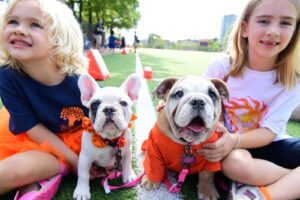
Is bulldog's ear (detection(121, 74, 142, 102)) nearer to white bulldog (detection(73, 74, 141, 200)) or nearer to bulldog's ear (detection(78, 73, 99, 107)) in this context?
white bulldog (detection(73, 74, 141, 200))

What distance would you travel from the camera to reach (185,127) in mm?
1850

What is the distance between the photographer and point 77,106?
2.35 metres

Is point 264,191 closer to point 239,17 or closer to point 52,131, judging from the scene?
point 239,17

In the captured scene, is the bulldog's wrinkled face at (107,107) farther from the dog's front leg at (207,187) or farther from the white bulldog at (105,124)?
the dog's front leg at (207,187)

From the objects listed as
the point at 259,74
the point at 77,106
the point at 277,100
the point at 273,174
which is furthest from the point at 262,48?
the point at 77,106

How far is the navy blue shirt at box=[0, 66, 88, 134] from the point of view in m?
2.17

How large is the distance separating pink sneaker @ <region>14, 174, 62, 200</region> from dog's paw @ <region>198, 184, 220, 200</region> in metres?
1.00

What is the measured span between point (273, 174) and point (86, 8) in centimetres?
2318

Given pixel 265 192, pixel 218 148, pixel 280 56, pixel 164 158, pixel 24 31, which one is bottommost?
pixel 265 192

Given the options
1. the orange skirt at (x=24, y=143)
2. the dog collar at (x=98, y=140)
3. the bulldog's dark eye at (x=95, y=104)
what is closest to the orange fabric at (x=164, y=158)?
the dog collar at (x=98, y=140)

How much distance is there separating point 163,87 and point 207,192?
2.63 feet

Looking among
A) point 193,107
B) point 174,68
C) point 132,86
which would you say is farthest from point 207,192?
point 174,68

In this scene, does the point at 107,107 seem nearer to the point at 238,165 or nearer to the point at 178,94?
the point at 178,94

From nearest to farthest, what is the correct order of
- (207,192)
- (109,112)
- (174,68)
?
(109,112), (207,192), (174,68)
